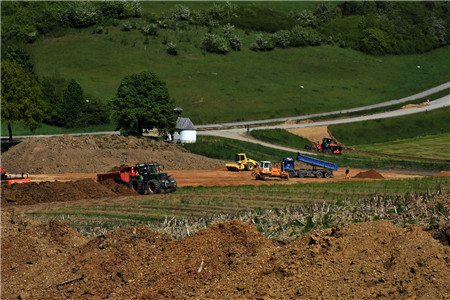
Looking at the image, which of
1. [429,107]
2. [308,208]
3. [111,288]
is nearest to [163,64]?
[429,107]

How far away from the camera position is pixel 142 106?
286ft

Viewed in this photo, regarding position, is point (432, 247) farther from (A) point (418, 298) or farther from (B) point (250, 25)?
(B) point (250, 25)

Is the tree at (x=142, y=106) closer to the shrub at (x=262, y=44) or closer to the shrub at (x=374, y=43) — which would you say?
the shrub at (x=262, y=44)

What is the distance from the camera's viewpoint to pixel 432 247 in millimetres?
22312

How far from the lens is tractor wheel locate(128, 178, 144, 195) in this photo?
5046 cm

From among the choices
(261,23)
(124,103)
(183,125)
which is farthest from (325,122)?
(261,23)

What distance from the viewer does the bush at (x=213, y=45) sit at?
160 metres

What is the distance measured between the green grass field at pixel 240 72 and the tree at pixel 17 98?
3697cm

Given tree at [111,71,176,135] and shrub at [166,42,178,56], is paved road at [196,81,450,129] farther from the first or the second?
shrub at [166,42,178,56]

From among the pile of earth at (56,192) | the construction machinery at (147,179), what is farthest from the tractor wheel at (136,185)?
the pile of earth at (56,192)

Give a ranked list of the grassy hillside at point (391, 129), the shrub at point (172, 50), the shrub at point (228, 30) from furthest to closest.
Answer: the shrub at point (228, 30) → the shrub at point (172, 50) → the grassy hillside at point (391, 129)

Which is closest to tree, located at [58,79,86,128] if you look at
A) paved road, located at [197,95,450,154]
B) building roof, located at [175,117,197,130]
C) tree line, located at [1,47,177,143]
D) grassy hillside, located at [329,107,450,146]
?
tree line, located at [1,47,177,143]

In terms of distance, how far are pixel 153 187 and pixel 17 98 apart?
4543 cm

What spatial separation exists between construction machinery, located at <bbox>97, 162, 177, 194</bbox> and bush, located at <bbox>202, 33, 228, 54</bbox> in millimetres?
111129
